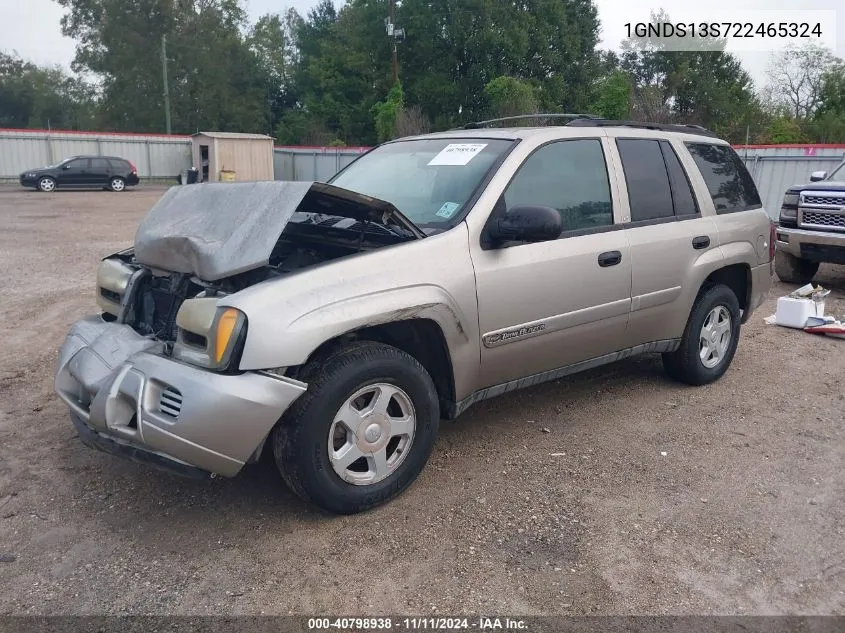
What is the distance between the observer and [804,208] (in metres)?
9.01

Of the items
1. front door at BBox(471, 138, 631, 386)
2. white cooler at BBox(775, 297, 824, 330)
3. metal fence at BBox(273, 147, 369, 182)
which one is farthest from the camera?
metal fence at BBox(273, 147, 369, 182)

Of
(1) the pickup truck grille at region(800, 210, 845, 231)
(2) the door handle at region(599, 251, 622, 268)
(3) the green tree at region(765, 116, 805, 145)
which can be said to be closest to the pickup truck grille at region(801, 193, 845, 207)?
(1) the pickup truck grille at region(800, 210, 845, 231)

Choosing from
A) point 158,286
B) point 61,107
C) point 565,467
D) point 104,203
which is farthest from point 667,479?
point 61,107

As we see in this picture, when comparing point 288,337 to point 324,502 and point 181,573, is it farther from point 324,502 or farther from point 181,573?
point 181,573

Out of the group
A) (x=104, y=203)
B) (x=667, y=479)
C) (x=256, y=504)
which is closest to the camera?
(x=256, y=504)

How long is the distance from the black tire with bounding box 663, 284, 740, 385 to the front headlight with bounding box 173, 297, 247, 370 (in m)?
3.34

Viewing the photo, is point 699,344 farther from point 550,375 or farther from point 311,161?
point 311,161

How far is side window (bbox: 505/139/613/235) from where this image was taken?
4.00 m

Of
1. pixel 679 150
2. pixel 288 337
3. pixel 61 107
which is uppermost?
pixel 61 107

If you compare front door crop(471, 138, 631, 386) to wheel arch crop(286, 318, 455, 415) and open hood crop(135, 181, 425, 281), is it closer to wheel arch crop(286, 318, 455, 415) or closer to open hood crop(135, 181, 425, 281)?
wheel arch crop(286, 318, 455, 415)

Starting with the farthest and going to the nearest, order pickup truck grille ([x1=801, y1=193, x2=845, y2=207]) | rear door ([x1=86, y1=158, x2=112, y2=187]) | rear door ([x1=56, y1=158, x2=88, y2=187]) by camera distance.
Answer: rear door ([x1=86, y1=158, x2=112, y2=187]) < rear door ([x1=56, y1=158, x2=88, y2=187]) < pickup truck grille ([x1=801, y1=193, x2=845, y2=207])

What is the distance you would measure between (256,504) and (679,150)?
363 centimetres

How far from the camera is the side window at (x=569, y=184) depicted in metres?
4.00

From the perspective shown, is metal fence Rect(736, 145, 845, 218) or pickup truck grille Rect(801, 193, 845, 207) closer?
pickup truck grille Rect(801, 193, 845, 207)
